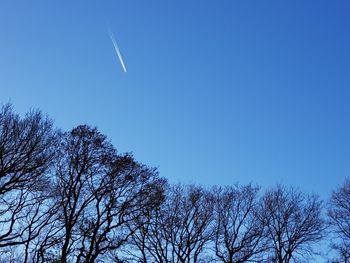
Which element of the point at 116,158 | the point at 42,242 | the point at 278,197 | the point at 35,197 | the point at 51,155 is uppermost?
the point at 278,197

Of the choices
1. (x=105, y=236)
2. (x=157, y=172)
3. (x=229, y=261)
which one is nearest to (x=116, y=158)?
(x=157, y=172)

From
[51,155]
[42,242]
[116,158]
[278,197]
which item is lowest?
[42,242]

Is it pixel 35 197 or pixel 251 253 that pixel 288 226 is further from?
pixel 35 197

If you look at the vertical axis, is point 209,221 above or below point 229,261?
above

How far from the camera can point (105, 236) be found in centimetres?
2453

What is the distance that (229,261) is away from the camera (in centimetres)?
3027

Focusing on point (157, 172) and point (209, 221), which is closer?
point (157, 172)

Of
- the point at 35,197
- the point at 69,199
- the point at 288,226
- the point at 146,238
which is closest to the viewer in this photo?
the point at 35,197

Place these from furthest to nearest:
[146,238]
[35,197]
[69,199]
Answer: [146,238] < [69,199] < [35,197]

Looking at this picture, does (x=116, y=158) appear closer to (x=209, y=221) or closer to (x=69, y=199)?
(x=69, y=199)

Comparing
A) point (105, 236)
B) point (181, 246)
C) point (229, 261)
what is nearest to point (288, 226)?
point (229, 261)

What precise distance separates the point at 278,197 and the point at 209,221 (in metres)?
6.93

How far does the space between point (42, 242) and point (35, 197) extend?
289 cm

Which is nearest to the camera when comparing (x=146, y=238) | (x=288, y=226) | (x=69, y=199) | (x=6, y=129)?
(x=6, y=129)
